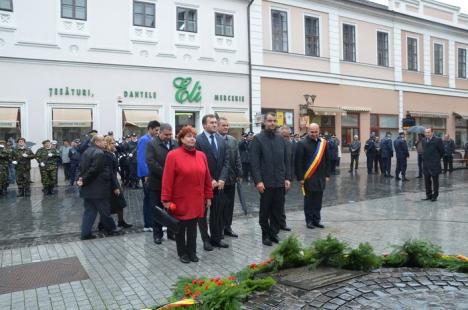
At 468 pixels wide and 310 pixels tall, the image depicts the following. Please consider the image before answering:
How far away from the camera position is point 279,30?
2356 centimetres

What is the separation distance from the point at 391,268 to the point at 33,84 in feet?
51.1

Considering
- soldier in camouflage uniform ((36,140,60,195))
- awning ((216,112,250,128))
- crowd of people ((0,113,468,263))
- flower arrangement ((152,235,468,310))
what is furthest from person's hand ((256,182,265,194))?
awning ((216,112,250,128))

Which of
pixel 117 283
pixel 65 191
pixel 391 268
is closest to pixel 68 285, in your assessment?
pixel 117 283

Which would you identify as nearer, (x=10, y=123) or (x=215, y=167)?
(x=215, y=167)

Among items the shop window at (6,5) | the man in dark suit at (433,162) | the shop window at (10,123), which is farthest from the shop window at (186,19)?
the man in dark suit at (433,162)

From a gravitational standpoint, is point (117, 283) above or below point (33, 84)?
below

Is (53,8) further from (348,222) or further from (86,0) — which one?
(348,222)

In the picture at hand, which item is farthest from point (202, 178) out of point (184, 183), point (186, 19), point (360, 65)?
point (360, 65)

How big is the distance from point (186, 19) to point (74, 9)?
15.8ft

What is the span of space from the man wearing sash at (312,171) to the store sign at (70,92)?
39.6ft

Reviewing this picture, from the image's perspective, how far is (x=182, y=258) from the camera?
20.2 feet

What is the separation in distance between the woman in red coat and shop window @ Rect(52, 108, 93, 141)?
42.0ft

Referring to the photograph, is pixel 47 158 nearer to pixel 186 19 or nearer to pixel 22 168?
pixel 22 168

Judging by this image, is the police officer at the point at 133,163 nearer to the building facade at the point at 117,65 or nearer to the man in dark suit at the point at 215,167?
the building facade at the point at 117,65
